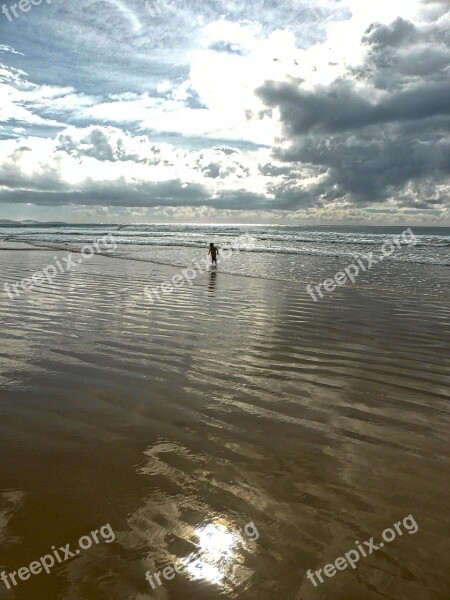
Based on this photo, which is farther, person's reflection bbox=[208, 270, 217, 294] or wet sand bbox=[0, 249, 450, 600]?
person's reflection bbox=[208, 270, 217, 294]

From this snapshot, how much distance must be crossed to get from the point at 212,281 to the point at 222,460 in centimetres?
1634

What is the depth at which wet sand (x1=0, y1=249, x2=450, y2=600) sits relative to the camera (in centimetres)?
323

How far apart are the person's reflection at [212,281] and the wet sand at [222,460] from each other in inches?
314

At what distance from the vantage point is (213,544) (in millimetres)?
3445

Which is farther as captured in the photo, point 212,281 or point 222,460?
point 212,281

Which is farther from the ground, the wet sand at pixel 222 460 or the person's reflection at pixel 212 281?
the person's reflection at pixel 212 281

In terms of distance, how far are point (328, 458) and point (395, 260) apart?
3149 centimetres

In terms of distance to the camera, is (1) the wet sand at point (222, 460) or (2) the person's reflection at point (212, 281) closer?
(1) the wet sand at point (222, 460)

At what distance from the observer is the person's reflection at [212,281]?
1800 centimetres

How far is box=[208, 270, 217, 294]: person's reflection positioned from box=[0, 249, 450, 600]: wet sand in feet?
26.1

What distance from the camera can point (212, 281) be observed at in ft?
68.1

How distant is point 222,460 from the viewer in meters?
4.65

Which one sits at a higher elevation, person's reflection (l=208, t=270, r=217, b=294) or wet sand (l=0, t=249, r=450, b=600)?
person's reflection (l=208, t=270, r=217, b=294)

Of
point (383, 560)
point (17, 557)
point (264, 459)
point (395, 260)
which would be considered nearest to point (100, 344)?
point (264, 459)
